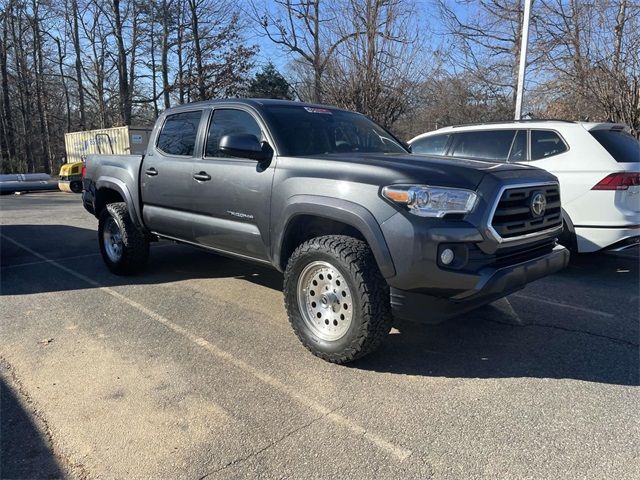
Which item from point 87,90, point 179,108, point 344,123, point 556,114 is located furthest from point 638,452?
point 87,90

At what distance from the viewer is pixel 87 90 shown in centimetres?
3853

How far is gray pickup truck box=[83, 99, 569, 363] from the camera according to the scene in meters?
3.19

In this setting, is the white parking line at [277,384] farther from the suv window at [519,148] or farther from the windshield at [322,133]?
the suv window at [519,148]

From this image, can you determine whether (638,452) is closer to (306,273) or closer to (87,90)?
(306,273)

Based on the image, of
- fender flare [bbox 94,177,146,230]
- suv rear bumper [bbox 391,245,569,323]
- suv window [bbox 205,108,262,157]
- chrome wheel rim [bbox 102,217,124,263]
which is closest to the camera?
suv rear bumper [bbox 391,245,569,323]

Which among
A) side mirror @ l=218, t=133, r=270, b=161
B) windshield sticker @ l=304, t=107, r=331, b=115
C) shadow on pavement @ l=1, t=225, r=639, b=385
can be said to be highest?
windshield sticker @ l=304, t=107, r=331, b=115

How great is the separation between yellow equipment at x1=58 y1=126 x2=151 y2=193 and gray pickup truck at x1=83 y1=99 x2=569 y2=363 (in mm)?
16249

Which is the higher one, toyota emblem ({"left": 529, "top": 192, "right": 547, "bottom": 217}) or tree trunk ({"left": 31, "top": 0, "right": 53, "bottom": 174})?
tree trunk ({"left": 31, "top": 0, "right": 53, "bottom": 174})

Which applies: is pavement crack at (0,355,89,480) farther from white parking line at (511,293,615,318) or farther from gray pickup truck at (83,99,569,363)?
white parking line at (511,293,615,318)

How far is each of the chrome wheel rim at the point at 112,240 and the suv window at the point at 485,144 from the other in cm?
463

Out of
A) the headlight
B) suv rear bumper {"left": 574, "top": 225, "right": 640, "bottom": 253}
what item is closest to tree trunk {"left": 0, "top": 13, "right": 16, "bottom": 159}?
suv rear bumper {"left": 574, "top": 225, "right": 640, "bottom": 253}

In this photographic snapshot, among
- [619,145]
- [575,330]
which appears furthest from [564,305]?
[619,145]

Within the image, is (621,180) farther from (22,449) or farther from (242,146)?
(22,449)

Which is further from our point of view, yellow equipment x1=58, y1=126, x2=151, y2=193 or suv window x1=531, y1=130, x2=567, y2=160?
yellow equipment x1=58, y1=126, x2=151, y2=193
